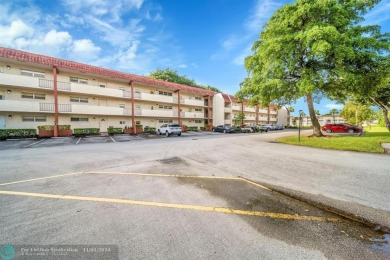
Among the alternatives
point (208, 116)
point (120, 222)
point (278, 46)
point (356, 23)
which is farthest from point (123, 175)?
point (208, 116)

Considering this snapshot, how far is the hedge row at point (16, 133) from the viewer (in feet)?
56.7

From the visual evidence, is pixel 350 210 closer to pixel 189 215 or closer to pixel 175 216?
pixel 189 215

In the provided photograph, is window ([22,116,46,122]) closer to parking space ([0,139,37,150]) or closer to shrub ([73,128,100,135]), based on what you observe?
shrub ([73,128,100,135])

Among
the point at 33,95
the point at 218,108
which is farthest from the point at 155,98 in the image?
the point at 218,108

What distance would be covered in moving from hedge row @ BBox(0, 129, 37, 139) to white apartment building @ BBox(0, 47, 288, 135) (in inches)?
84.7

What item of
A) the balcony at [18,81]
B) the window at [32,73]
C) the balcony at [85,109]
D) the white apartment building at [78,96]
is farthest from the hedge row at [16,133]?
the window at [32,73]

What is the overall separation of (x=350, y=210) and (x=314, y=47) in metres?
12.8

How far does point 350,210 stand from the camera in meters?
3.38

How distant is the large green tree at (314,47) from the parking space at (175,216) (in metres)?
12.5

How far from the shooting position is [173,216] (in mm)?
3164

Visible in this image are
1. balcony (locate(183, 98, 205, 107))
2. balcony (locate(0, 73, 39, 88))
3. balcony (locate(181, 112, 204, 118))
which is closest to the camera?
→ balcony (locate(0, 73, 39, 88))

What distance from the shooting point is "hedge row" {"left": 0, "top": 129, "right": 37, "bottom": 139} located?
1728 cm

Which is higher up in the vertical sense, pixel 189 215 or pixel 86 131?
pixel 86 131

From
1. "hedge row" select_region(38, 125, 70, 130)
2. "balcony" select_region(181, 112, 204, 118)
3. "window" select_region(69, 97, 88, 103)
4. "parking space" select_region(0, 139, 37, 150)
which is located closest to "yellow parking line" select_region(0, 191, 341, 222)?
"parking space" select_region(0, 139, 37, 150)
